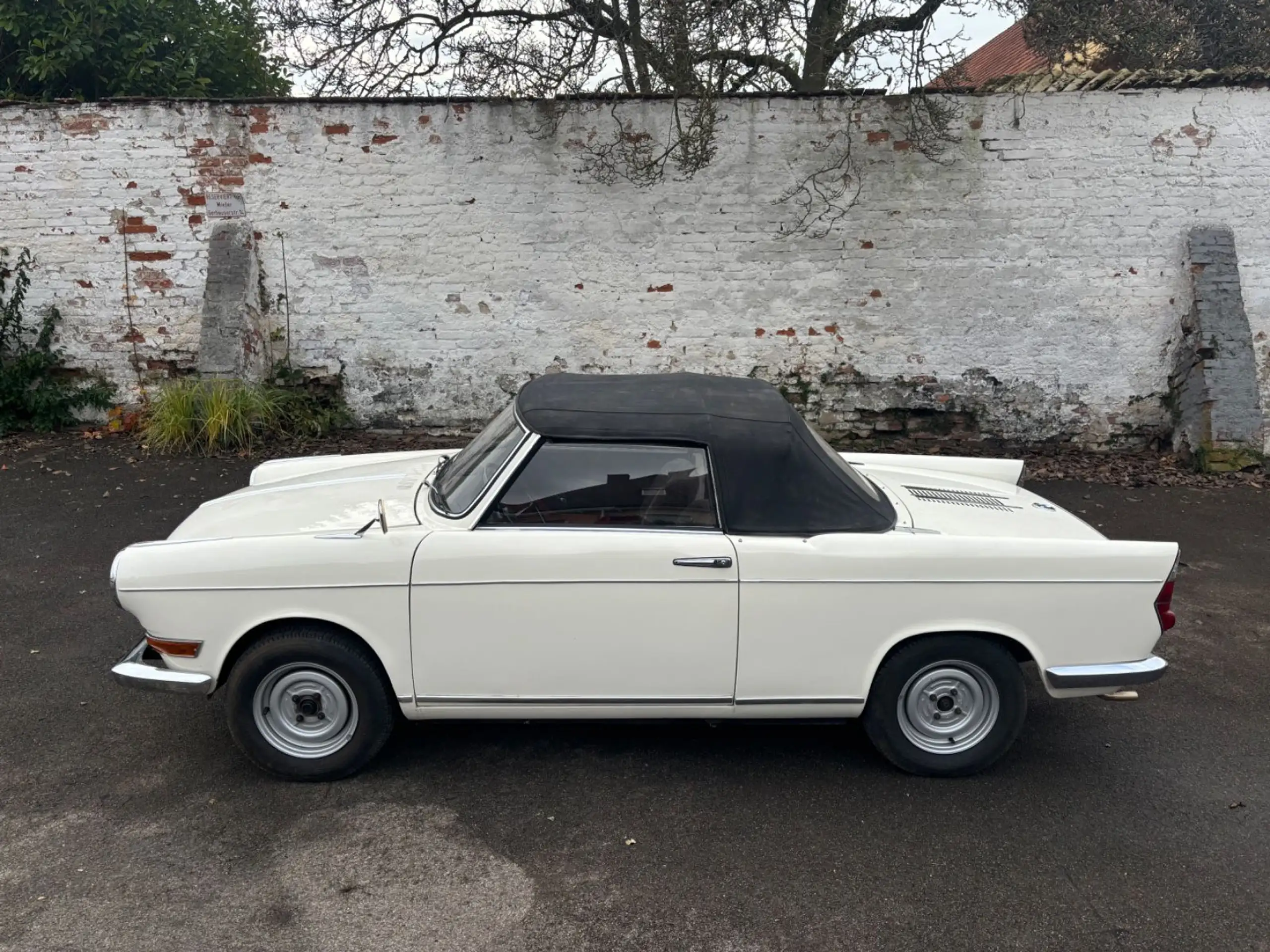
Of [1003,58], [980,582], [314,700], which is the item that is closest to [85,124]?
[314,700]

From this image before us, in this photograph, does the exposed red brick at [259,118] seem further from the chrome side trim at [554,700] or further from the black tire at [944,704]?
the black tire at [944,704]

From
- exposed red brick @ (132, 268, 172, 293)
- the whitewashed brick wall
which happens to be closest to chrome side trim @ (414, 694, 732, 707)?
the whitewashed brick wall

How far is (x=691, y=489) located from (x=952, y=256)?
5586 mm

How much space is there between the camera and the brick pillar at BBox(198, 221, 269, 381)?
798 cm

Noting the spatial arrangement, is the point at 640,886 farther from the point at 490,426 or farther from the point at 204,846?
the point at 490,426

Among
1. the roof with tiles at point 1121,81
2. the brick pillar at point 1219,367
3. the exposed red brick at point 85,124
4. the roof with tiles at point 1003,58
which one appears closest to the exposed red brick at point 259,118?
the exposed red brick at point 85,124

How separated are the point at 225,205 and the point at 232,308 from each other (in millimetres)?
982

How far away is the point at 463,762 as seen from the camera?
3518 millimetres

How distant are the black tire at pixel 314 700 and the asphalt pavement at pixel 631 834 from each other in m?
0.11

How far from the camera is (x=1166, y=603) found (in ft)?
11.1

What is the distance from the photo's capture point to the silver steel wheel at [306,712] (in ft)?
10.9

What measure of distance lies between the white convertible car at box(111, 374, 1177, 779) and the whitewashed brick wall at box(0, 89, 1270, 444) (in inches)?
196

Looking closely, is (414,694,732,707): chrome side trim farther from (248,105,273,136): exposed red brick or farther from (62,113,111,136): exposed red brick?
(62,113,111,136): exposed red brick

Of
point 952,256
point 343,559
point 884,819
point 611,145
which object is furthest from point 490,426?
point 952,256
